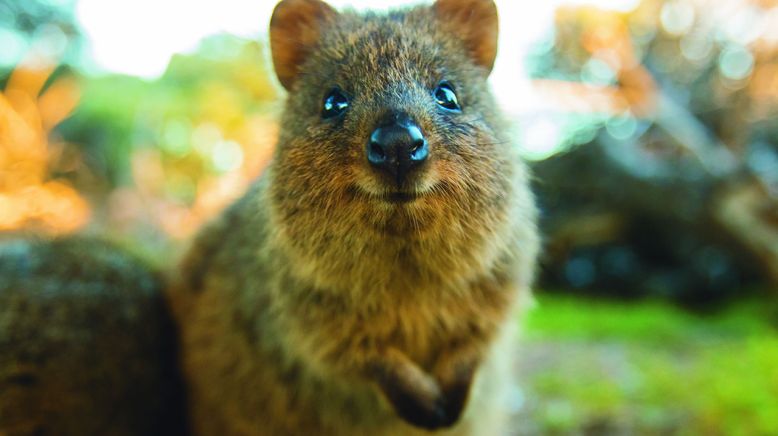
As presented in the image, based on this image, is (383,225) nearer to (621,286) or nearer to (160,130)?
(621,286)

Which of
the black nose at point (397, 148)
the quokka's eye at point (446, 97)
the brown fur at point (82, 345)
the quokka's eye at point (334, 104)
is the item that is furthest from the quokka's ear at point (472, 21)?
the brown fur at point (82, 345)

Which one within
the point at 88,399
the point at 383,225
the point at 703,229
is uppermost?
the point at 703,229

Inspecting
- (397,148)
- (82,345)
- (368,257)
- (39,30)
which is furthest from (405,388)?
(39,30)

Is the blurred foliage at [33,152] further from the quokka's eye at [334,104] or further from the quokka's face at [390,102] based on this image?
the quokka's eye at [334,104]

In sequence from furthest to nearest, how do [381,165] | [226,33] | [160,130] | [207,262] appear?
[160,130] → [226,33] → [207,262] → [381,165]

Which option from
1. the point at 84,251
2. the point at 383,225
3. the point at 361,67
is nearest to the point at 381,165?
the point at 383,225

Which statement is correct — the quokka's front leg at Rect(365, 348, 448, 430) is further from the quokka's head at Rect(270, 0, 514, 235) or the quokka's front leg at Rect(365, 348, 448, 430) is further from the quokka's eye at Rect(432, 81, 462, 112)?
the quokka's eye at Rect(432, 81, 462, 112)

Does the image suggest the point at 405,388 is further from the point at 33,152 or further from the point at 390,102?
the point at 33,152

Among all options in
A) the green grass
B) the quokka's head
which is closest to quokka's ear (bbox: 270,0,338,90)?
the quokka's head
